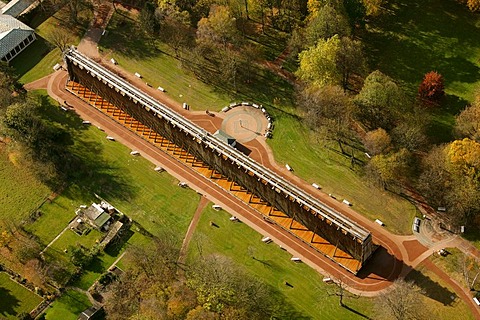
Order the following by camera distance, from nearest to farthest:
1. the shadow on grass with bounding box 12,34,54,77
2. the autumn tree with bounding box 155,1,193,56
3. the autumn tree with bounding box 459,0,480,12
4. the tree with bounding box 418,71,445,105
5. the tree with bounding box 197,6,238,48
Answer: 1. the tree with bounding box 418,71,445,105
2. the tree with bounding box 197,6,238,48
3. the autumn tree with bounding box 155,1,193,56
4. the autumn tree with bounding box 459,0,480,12
5. the shadow on grass with bounding box 12,34,54,77

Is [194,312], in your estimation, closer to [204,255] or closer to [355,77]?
[204,255]

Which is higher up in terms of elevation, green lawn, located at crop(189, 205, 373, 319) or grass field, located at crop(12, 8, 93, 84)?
grass field, located at crop(12, 8, 93, 84)

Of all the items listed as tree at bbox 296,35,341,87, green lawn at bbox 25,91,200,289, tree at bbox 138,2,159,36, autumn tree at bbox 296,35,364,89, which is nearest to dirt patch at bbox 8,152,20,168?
green lawn at bbox 25,91,200,289

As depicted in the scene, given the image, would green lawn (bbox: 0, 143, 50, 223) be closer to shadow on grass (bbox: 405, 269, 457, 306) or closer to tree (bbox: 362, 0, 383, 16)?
shadow on grass (bbox: 405, 269, 457, 306)

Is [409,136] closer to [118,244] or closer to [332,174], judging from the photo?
[332,174]

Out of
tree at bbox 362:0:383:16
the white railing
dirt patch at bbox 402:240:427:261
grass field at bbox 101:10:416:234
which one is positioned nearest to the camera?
the white railing

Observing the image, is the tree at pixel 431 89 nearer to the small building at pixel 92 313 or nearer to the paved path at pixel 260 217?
the paved path at pixel 260 217

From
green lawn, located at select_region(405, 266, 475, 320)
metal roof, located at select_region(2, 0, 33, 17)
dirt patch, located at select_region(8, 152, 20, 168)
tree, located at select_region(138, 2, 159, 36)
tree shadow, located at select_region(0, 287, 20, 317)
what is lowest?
tree shadow, located at select_region(0, 287, 20, 317)

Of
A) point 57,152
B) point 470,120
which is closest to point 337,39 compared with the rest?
point 470,120

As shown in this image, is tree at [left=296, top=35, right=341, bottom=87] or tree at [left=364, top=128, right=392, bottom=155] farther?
tree at [left=296, top=35, right=341, bottom=87]
